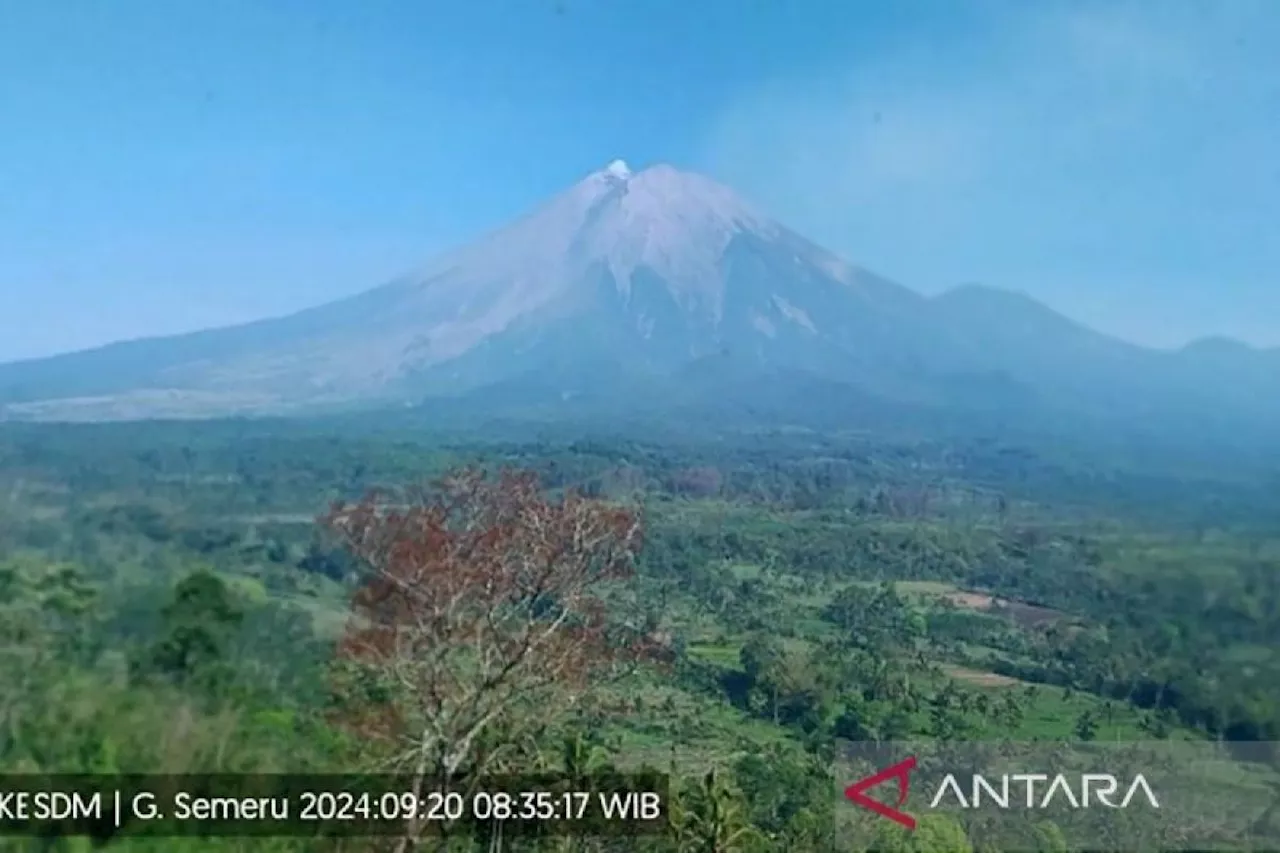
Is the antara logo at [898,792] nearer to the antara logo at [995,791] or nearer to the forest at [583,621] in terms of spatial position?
the antara logo at [995,791]

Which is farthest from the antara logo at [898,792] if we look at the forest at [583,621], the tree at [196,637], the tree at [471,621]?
the tree at [196,637]

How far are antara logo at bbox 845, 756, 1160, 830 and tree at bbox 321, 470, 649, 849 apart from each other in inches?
51.6

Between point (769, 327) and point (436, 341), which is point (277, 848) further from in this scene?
point (769, 327)

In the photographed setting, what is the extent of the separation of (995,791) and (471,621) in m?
2.77

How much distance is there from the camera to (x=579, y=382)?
28406 millimetres

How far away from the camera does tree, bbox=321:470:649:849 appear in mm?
4035

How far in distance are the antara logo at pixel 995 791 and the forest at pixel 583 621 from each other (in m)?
0.14

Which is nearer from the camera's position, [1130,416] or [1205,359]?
[1130,416]

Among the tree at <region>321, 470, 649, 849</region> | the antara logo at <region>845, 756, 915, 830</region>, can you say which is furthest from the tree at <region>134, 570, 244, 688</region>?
the antara logo at <region>845, 756, 915, 830</region>

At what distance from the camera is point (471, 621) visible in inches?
162

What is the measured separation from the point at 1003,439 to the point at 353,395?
44.3ft

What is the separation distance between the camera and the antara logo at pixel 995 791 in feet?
15.8

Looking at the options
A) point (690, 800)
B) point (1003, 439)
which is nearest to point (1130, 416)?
point (1003, 439)

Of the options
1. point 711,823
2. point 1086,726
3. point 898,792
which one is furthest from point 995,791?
point 1086,726
